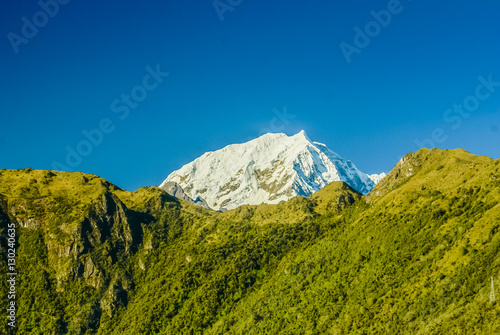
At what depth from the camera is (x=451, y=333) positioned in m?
199

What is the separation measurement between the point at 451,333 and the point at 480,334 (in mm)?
11628

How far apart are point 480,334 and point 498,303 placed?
15.3 metres

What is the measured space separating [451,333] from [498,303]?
62.9 ft

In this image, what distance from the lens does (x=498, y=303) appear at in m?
198

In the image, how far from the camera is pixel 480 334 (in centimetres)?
18988
